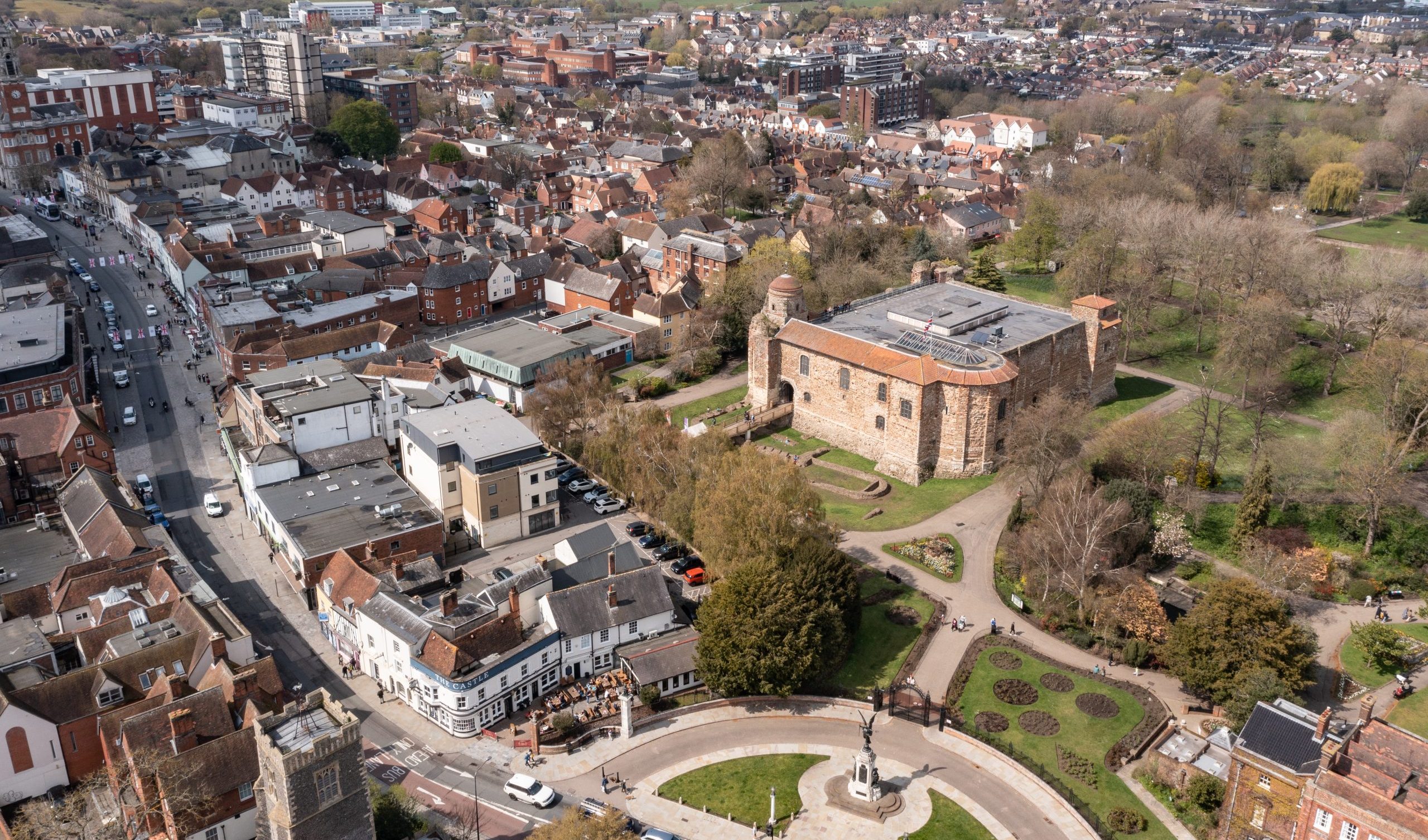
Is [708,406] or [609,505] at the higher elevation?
[708,406]

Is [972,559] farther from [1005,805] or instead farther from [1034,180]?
[1034,180]

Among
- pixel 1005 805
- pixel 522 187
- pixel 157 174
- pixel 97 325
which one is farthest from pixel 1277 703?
pixel 157 174

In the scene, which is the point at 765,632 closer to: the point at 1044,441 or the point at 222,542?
the point at 1044,441

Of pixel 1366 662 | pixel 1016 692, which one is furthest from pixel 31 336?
pixel 1366 662

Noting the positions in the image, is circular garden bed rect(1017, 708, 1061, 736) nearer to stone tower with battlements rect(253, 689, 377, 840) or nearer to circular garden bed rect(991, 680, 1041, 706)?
circular garden bed rect(991, 680, 1041, 706)

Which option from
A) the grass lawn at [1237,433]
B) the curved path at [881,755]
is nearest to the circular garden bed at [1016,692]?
the curved path at [881,755]

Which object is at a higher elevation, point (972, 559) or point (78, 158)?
point (78, 158)
